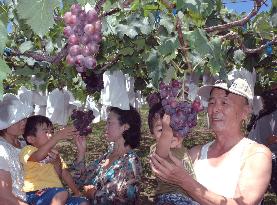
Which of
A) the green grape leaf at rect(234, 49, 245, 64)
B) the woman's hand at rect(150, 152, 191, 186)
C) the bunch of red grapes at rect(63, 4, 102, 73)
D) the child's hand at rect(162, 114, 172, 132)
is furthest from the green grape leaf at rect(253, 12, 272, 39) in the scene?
the bunch of red grapes at rect(63, 4, 102, 73)

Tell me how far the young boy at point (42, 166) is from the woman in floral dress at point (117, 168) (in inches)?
10.4

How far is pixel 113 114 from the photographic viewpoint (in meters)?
4.38

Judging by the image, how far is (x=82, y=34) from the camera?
5.82 ft

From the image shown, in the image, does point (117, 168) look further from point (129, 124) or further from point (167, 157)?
point (167, 157)

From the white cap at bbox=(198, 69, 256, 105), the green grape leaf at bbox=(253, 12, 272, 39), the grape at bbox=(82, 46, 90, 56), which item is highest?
the green grape leaf at bbox=(253, 12, 272, 39)

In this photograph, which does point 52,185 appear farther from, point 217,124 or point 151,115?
point 217,124

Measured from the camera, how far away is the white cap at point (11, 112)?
389 centimetres

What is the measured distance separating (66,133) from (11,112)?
59 centimetres

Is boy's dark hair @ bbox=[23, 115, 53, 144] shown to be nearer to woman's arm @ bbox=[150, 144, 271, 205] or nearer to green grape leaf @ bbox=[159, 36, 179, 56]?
woman's arm @ bbox=[150, 144, 271, 205]

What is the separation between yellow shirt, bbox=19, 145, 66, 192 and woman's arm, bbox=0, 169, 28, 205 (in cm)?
90

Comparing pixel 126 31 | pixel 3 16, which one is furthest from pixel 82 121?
pixel 3 16

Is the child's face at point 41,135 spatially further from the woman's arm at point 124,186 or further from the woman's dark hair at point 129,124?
the woman's arm at point 124,186

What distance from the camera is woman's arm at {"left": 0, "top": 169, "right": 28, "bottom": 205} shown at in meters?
3.29

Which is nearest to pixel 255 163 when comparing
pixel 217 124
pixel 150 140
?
pixel 217 124
